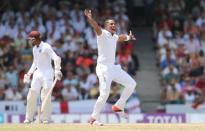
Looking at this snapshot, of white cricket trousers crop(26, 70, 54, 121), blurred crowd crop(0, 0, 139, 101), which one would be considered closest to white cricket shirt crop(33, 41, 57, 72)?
white cricket trousers crop(26, 70, 54, 121)

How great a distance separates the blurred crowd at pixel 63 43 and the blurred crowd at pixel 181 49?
1110mm

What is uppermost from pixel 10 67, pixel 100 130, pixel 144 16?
pixel 144 16

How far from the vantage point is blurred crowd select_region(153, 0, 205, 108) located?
24.6 meters

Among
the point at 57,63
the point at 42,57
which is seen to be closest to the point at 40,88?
the point at 42,57

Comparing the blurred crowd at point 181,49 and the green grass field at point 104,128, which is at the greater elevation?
the blurred crowd at point 181,49

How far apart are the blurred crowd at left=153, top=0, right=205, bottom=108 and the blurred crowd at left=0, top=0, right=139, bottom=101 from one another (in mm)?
1110

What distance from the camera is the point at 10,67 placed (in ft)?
82.4

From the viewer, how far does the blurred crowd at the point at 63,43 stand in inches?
967

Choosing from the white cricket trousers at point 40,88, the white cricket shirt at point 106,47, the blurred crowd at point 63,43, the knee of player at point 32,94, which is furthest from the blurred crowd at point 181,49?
the white cricket shirt at point 106,47

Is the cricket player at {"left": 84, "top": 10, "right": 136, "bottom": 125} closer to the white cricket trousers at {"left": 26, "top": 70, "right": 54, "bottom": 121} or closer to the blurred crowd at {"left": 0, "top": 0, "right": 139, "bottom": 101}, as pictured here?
the white cricket trousers at {"left": 26, "top": 70, "right": 54, "bottom": 121}

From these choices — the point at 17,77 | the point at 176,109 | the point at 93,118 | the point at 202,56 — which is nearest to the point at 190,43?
the point at 202,56

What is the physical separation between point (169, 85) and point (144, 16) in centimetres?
567

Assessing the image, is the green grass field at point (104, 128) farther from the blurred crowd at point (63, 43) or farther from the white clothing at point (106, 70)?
the blurred crowd at point (63, 43)

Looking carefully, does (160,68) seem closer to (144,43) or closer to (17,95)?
(144,43)
